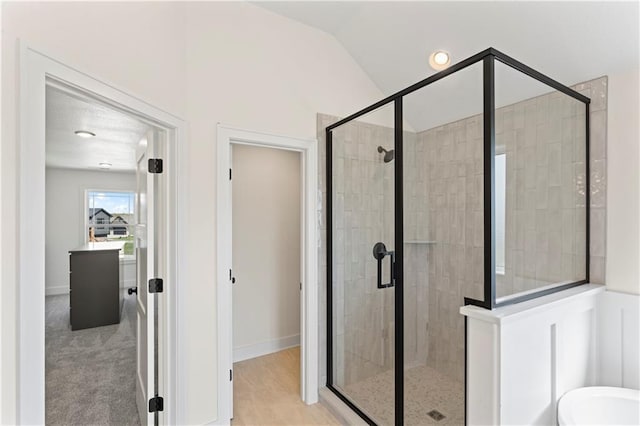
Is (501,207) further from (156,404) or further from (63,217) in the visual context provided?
(63,217)

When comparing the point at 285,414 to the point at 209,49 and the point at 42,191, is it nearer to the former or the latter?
the point at 42,191

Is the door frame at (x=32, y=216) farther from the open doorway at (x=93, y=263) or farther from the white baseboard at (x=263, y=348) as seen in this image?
the white baseboard at (x=263, y=348)

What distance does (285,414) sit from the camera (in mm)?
2307

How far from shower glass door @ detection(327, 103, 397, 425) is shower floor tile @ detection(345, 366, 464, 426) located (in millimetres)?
11

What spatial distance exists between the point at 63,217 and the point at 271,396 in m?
5.69

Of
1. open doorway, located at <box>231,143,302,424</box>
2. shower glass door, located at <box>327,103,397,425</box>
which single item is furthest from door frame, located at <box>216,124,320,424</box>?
open doorway, located at <box>231,143,302,424</box>

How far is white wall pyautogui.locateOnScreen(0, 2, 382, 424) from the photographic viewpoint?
3.33 feet

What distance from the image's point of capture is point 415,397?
248 cm

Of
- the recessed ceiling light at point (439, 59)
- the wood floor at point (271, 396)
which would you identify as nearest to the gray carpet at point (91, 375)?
the wood floor at point (271, 396)

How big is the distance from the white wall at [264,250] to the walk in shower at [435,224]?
3.56ft

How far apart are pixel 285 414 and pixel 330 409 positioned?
0.34 metres

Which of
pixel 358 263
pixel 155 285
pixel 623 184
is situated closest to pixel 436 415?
pixel 358 263

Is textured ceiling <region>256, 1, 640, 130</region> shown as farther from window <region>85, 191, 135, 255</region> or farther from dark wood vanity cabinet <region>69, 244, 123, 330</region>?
window <region>85, 191, 135, 255</region>

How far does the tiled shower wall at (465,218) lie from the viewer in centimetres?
185
